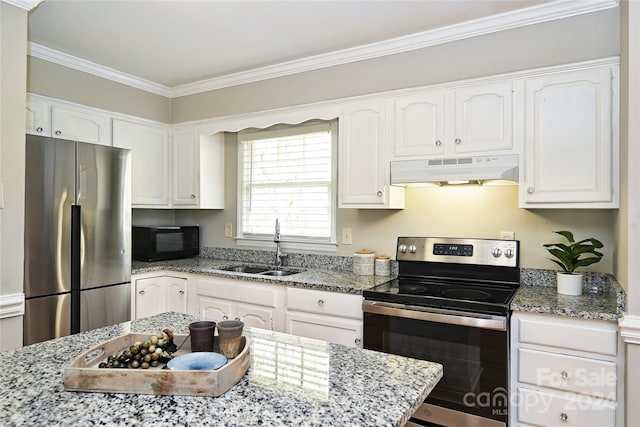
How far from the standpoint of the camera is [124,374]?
1058mm

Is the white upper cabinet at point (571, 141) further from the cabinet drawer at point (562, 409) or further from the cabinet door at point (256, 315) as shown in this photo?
the cabinet door at point (256, 315)

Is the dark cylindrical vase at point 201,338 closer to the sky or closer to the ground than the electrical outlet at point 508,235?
closer to the ground

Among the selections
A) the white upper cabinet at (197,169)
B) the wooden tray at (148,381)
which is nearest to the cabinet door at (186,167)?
the white upper cabinet at (197,169)

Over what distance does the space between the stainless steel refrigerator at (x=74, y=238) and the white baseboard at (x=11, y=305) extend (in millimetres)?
215

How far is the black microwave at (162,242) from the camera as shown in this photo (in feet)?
11.6

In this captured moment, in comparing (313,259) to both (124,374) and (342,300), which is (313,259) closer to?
(342,300)

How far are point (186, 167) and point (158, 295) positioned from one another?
118cm

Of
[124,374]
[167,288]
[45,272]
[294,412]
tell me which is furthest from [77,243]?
[294,412]

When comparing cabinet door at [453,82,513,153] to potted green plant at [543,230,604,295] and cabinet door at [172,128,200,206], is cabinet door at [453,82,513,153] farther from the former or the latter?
cabinet door at [172,128,200,206]

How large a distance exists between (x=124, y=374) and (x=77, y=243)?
1.91 metres

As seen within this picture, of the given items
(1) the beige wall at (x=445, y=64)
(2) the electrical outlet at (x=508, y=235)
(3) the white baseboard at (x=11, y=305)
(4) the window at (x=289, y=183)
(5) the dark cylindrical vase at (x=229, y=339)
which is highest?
(1) the beige wall at (x=445, y=64)

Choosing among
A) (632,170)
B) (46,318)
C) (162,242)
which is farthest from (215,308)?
(632,170)

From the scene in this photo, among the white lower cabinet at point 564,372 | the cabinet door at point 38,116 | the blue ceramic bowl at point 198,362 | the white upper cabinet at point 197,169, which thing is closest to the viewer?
the blue ceramic bowl at point 198,362

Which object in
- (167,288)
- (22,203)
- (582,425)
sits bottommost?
(582,425)
